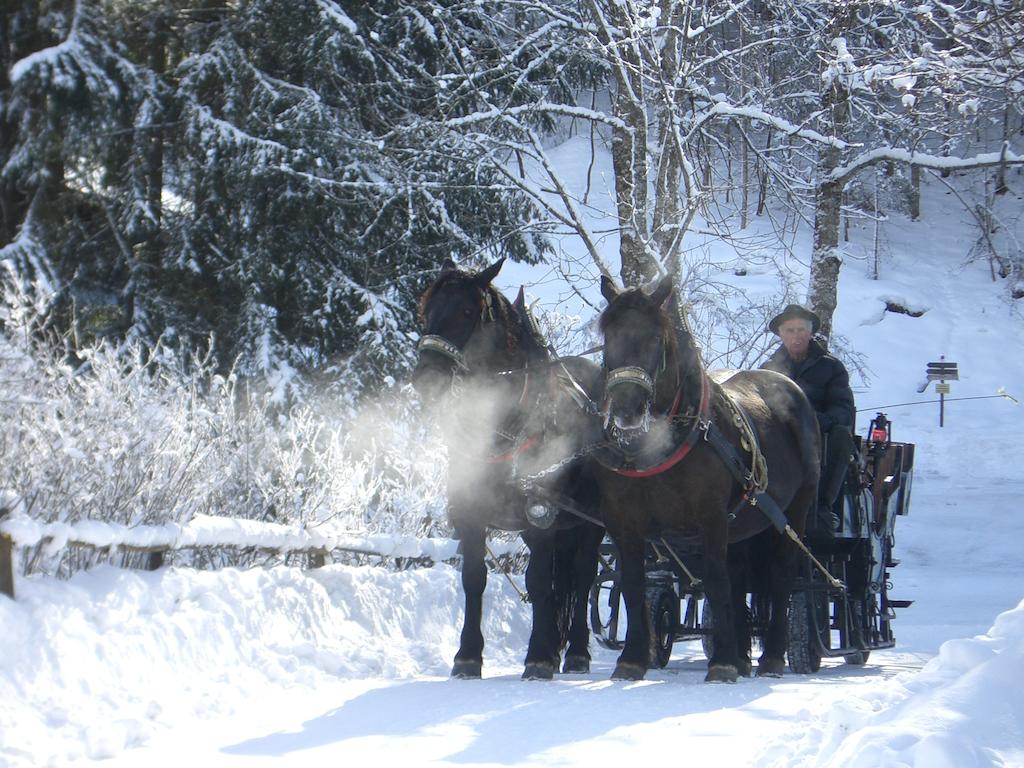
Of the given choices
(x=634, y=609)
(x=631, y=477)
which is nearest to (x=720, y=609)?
(x=634, y=609)

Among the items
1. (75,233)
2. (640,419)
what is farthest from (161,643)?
(75,233)

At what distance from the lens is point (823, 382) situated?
30.3ft

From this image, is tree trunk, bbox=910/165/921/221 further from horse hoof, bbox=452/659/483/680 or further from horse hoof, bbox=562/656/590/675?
horse hoof, bbox=452/659/483/680

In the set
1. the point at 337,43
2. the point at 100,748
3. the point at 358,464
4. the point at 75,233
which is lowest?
the point at 100,748

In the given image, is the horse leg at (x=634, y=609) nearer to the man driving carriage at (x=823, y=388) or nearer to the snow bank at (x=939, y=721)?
the snow bank at (x=939, y=721)

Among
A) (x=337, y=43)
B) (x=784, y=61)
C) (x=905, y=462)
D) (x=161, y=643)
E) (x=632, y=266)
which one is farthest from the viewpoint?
(x=784, y=61)

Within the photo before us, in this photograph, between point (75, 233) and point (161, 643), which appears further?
point (75, 233)

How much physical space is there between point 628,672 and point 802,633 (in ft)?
5.76

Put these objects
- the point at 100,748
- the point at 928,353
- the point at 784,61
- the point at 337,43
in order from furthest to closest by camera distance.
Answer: the point at 928,353, the point at 784,61, the point at 337,43, the point at 100,748

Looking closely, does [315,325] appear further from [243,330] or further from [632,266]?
[632,266]

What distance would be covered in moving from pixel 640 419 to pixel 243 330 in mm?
8726

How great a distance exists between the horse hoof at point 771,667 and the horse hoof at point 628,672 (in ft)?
4.04

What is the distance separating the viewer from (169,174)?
14.7 metres

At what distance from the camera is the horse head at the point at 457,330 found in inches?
260
